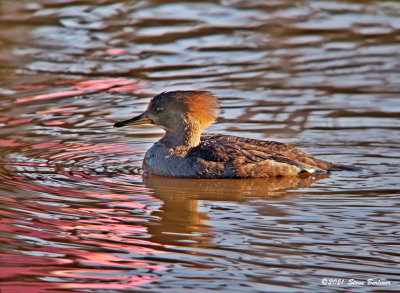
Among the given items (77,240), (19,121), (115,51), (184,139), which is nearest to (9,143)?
(19,121)

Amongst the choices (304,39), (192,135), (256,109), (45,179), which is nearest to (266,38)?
(304,39)

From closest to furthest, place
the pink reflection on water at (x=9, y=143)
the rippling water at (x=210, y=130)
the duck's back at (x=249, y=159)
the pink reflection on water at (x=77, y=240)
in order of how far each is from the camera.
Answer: the pink reflection on water at (x=77, y=240), the rippling water at (x=210, y=130), the duck's back at (x=249, y=159), the pink reflection on water at (x=9, y=143)

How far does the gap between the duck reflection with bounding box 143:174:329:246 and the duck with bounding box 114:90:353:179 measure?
10 centimetres

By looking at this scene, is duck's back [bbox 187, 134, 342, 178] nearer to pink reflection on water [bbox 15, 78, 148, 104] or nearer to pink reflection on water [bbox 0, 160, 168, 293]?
pink reflection on water [bbox 0, 160, 168, 293]

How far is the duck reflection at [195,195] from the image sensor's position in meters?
6.35

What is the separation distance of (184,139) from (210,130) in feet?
4.93

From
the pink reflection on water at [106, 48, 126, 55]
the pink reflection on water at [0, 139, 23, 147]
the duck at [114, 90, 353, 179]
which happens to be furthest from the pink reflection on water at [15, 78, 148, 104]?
the duck at [114, 90, 353, 179]

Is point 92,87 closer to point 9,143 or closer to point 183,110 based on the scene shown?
point 9,143

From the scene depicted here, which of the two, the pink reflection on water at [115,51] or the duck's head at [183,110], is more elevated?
the pink reflection on water at [115,51]

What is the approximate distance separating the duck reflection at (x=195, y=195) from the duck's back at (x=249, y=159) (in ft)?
0.30

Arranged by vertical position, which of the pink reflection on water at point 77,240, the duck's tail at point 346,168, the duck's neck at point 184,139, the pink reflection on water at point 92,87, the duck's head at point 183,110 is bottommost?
the duck's tail at point 346,168

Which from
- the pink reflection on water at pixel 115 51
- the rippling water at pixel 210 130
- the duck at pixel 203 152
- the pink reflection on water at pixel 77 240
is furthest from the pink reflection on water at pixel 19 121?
the pink reflection on water at pixel 115 51

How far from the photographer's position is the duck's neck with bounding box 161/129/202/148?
8516 mm

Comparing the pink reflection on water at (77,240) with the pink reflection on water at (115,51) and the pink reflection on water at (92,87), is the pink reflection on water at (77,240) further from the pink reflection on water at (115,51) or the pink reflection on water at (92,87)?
the pink reflection on water at (115,51)
